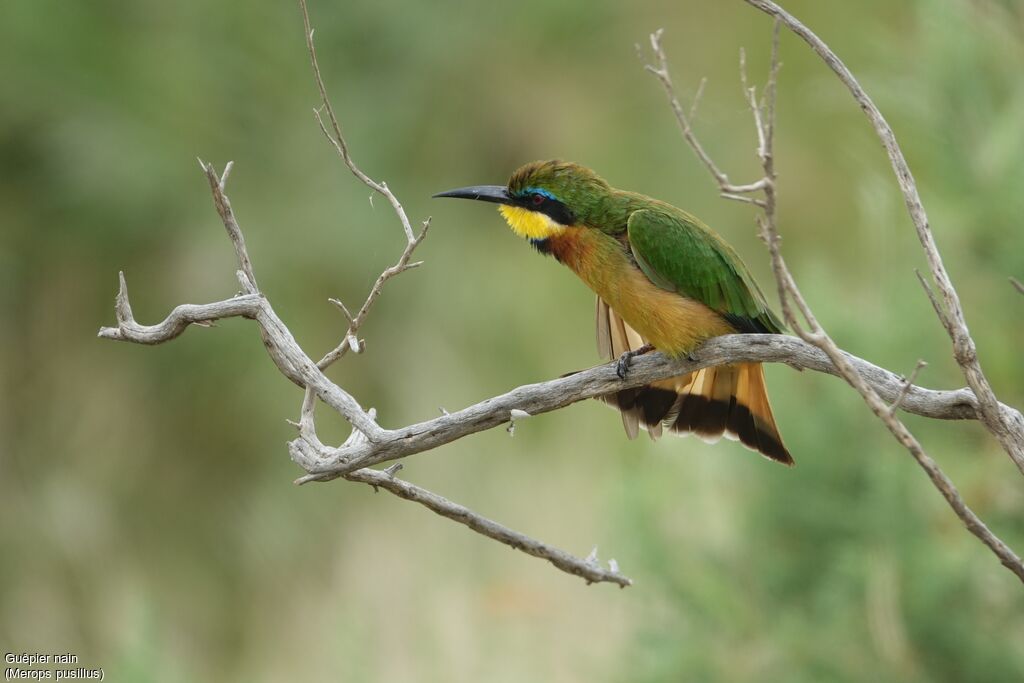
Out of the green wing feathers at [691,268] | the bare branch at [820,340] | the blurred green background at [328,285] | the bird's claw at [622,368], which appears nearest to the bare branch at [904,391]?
the bare branch at [820,340]

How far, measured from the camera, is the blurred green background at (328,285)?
16.5 ft

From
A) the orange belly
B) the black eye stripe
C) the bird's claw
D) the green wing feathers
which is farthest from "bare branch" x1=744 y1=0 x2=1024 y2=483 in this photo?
the black eye stripe

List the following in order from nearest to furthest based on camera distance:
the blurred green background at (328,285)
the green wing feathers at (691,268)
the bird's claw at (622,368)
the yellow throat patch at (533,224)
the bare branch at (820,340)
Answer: the bare branch at (820,340), the bird's claw at (622,368), the green wing feathers at (691,268), the yellow throat patch at (533,224), the blurred green background at (328,285)

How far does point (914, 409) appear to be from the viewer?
5.20 ft

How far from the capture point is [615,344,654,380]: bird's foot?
6.31ft

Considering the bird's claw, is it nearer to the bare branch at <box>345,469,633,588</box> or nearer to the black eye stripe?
the bare branch at <box>345,469,633,588</box>

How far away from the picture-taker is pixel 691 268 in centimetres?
233

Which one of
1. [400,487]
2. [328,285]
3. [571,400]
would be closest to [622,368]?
[571,400]

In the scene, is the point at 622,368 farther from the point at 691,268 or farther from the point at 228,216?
the point at 228,216

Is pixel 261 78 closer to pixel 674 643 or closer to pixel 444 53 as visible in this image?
pixel 444 53

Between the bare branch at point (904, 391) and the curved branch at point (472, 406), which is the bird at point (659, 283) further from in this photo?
the bare branch at point (904, 391)

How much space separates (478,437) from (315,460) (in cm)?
382

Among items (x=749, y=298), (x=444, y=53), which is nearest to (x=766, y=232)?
(x=749, y=298)

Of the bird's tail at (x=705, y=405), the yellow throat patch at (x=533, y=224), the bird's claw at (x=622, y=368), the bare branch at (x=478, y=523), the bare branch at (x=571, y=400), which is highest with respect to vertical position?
the yellow throat patch at (x=533, y=224)
